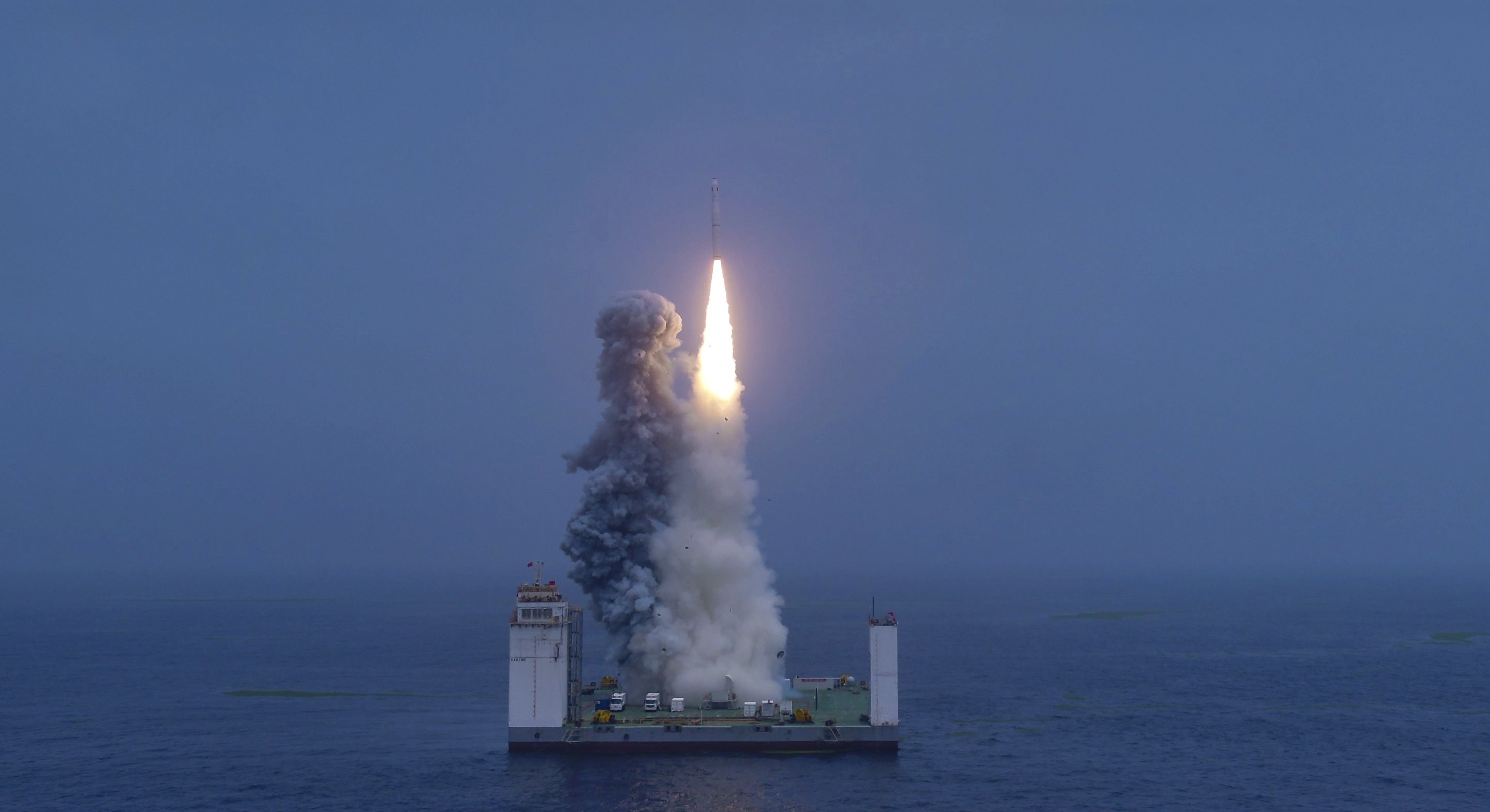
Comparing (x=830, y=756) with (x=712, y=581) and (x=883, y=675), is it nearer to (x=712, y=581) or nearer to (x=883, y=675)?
(x=883, y=675)

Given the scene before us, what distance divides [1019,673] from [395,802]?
86.5 meters

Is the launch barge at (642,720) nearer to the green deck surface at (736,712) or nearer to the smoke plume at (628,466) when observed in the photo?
the green deck surface at (736,712)

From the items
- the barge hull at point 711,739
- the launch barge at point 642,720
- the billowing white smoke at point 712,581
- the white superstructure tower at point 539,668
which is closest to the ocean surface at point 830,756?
the barge hull at point 711,739

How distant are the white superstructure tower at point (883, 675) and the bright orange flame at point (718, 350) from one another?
31053 millimetres

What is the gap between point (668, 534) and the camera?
368 feet

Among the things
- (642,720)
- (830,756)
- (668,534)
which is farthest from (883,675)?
(668,534)

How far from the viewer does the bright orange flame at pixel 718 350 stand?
11912 centimetres

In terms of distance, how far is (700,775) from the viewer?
90188mm

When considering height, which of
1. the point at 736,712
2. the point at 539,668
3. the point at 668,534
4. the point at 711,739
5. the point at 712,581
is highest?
the point at 668,534

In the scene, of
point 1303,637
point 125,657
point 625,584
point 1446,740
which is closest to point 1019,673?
point 1446,740

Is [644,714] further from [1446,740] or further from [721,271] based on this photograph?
[1446,740]

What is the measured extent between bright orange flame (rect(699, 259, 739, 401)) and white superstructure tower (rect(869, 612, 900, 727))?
31053mm

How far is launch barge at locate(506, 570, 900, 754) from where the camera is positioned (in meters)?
96.2

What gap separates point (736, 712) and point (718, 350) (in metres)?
37.0
